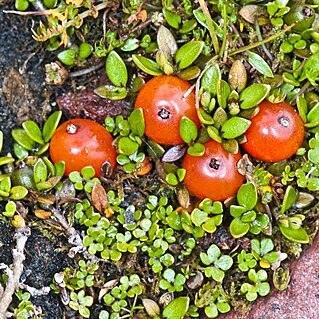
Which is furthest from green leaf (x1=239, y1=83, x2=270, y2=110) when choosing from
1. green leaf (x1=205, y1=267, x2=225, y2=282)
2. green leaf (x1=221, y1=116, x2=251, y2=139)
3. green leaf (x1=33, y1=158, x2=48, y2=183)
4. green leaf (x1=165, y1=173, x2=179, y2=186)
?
green leaf (x1=33, y1=158, x2=48, y2=183)

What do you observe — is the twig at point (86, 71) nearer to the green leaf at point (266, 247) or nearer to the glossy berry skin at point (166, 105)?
the glossy berry skin at point (166, 105)

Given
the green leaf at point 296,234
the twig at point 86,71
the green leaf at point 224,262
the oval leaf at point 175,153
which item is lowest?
the green leaf at point 224,262

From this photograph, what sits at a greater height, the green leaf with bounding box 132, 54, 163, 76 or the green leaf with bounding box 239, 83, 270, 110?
the green leaf with bounding box 132, 54, 163, 76

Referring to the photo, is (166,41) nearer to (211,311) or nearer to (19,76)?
(19,76)

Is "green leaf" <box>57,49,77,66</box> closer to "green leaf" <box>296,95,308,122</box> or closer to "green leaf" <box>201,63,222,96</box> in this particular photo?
"green leaf" <box>201,63,222,96</box>

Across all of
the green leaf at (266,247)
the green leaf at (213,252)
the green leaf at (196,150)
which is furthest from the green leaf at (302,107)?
the green leaf at (213,252)

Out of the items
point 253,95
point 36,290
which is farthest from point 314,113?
point 36,290
